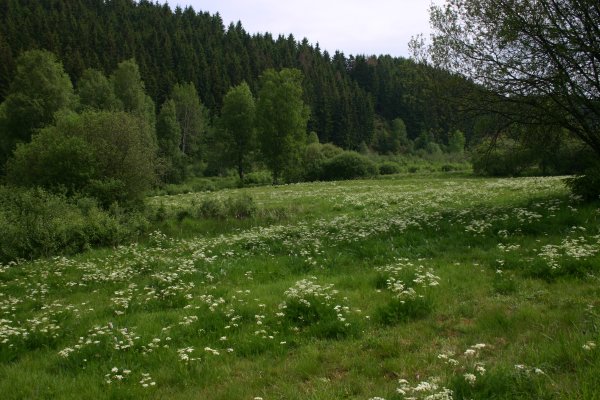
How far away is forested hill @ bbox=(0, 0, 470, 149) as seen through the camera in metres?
107

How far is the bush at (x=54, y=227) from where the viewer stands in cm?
1736

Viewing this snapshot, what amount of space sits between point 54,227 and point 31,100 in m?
40.1

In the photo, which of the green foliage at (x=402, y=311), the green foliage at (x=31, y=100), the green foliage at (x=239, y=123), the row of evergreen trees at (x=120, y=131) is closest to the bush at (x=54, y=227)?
the row of evergreen trees at (x=120, y=131)

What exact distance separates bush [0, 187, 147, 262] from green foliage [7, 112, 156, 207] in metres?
2.89

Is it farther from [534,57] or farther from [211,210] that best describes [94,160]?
[534,57]

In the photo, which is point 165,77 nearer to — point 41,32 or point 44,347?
point 41,32

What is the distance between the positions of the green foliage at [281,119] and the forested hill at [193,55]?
98.6ft

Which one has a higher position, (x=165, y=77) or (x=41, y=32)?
(x=41, y=32)

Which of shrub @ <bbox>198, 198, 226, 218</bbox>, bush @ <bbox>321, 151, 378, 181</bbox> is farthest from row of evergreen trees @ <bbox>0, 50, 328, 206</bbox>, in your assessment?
bush @ <bbox>321, 151, 378, 181</bbox>

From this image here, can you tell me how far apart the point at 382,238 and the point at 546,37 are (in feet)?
34.1

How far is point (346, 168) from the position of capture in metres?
70.5

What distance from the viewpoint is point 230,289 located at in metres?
11.2

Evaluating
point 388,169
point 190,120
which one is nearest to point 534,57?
point 388,169

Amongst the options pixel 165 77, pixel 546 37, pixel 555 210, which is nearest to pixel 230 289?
pixel 555 210
